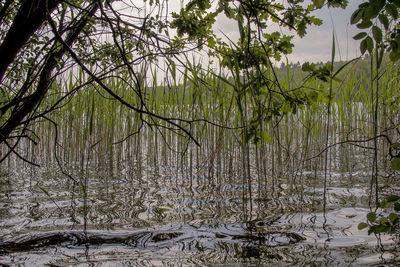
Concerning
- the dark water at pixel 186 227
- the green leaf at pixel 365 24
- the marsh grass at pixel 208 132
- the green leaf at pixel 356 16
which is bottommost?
the dark water at pixel 186 227

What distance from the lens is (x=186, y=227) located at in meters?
1.71

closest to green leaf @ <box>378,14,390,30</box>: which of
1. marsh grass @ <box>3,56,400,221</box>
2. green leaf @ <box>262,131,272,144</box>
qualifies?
green leaf @ <box>262,131,272,144</box>

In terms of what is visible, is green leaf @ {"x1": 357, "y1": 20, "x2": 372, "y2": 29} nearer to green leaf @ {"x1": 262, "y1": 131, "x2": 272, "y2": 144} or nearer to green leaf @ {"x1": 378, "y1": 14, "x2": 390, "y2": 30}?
green leaf @ {"x1": 378, "y1": 14, "x2": 390, "y2": 30}

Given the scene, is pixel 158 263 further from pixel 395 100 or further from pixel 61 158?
pixel 61 158

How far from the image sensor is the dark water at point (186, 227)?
135 centimetres

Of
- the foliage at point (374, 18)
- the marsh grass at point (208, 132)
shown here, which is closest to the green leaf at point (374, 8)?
the foliage at point (374, 18)

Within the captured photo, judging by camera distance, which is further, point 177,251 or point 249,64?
point 249,64

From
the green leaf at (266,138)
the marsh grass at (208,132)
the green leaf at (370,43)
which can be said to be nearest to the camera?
the green leaf at (370,43)

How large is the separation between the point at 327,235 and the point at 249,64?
951mm

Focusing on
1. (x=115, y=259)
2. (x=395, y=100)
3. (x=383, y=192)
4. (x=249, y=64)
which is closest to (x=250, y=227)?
(x=115, y=259)

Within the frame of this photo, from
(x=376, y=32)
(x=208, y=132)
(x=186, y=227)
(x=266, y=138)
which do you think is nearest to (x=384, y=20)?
(x=376, y=32)

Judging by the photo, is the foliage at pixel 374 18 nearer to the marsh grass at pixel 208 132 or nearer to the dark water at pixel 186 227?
the dark water at pixel 186 227

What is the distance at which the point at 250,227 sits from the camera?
1690mm

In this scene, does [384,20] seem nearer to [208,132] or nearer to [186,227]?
[186,227]
